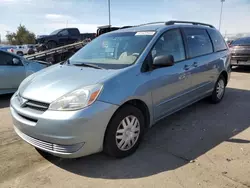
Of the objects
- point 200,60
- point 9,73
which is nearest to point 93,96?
point 200,60

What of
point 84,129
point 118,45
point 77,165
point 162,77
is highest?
point 118,45

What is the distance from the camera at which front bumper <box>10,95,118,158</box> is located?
101 inches

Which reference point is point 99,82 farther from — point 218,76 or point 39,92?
point 218,76

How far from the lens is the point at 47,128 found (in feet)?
8.55

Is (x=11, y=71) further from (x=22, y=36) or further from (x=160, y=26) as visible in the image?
(x=22, y=36)

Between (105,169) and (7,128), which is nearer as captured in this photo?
(105,169)

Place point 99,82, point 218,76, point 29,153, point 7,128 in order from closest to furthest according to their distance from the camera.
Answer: point 99,82 → point 29,153 → point 7,128 → point 218,76

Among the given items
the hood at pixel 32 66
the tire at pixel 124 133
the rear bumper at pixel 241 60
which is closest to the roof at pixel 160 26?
the tire at pixel 124 133

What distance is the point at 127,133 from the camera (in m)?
3.10

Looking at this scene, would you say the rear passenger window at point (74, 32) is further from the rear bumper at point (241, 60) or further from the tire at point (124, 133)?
the tire at point (124, 133)

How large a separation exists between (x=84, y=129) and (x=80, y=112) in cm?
20

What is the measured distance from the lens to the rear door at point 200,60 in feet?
14.1

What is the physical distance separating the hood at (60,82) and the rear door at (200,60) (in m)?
1.88

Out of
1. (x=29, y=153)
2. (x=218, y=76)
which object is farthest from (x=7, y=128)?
(x=218, y=76)
